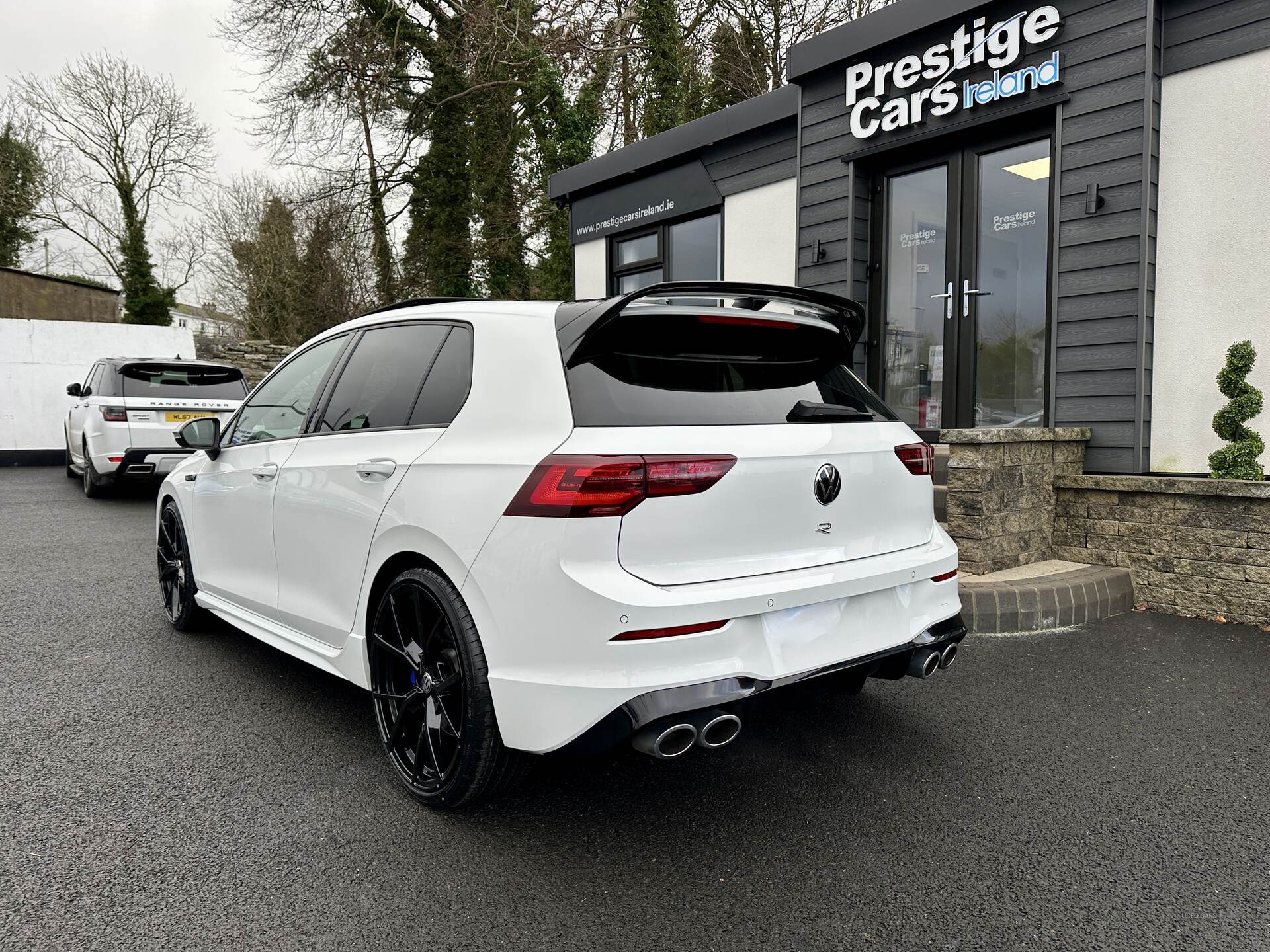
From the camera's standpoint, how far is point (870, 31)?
707cm

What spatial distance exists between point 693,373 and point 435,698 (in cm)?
128

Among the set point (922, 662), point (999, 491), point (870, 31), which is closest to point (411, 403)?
point (922, 662)

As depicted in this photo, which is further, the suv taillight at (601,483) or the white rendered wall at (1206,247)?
the white rendered wall at (1206,247)

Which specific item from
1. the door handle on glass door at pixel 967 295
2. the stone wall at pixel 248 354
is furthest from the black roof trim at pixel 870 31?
the stone wall at pixel 248 354

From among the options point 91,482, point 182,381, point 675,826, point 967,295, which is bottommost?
point 675,826

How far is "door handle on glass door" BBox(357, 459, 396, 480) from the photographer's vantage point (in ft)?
8.96

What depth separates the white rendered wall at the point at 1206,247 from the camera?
17.5 feet

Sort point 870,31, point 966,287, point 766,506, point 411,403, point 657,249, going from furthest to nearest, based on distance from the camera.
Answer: point 657,249 → point 870,31 → point 966,287 → point 411,403 → point 766,506

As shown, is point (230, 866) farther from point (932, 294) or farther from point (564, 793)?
point (932, 294)

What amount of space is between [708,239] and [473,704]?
8.10m

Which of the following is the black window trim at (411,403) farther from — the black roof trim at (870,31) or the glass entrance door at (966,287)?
the black roof trim at (870,31)

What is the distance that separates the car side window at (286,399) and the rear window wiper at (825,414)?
200 cm

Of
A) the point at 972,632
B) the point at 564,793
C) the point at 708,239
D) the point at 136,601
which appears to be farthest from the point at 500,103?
the point at 564,793

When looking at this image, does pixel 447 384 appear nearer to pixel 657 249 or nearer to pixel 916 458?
pixel 916 458
